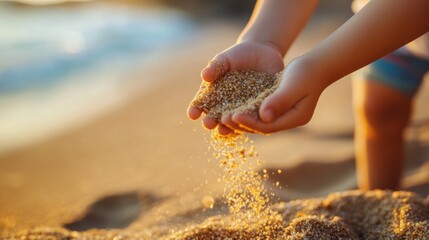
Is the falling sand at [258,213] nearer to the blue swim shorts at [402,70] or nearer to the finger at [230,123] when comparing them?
the finger at [230,123]

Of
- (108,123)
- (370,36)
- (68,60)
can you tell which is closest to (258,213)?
(370,36)

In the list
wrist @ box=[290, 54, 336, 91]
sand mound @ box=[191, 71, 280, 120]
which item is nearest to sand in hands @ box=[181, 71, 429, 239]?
sand mound @ box=[191, 71, 280, 120]

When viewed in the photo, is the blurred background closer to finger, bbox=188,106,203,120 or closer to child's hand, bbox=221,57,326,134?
finger, bbox=188,106,203,120

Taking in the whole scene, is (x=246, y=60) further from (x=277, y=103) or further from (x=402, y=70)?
(x=402, y=70)

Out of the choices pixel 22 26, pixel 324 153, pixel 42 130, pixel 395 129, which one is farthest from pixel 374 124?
pixel 22 26

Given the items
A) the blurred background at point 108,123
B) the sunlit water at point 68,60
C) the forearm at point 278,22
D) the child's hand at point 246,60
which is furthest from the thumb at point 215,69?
the sunlit water at point 68,60

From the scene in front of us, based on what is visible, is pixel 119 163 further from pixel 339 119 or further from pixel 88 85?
pixel 88 85

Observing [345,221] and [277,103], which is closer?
[277,103]
